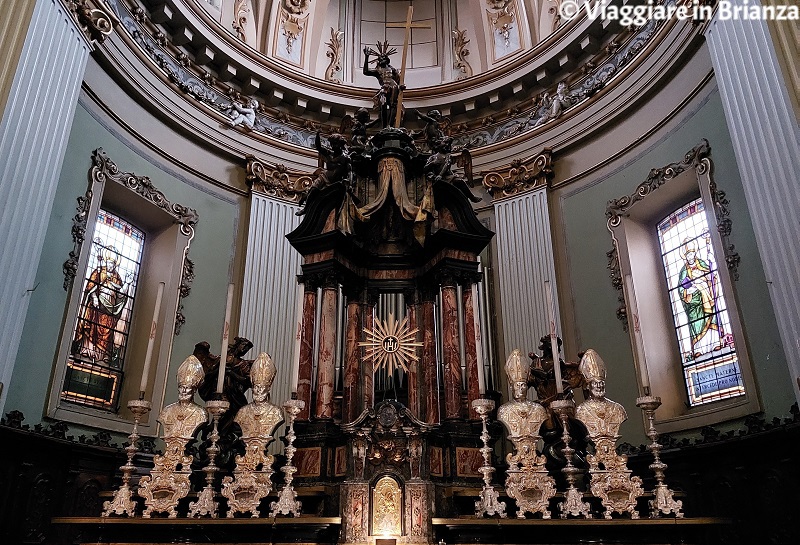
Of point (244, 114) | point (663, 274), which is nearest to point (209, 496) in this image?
point (663, 274)

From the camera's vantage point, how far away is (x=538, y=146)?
970cm

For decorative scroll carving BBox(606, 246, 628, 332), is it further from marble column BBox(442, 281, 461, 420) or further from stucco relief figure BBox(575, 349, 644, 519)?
stucco relief figure BBox(575, 349, 644, 519)

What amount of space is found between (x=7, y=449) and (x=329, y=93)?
7.55 m

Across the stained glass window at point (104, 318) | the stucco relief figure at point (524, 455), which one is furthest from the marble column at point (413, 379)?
the stained glass window at point (104, 318)

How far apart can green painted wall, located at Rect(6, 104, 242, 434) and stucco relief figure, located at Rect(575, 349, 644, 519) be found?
5.33 m

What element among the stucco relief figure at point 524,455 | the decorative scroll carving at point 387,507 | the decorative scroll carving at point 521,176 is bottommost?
the decorative scroll carving at point 387,507

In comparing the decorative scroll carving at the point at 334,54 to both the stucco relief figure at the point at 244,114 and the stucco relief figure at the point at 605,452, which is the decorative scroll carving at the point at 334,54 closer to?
the stucco relief figure at the point at 244,114

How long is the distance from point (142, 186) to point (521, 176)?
5661 mm

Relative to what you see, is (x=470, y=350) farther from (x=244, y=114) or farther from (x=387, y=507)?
(x=244, y=114)

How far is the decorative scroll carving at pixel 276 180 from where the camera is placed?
9.49m

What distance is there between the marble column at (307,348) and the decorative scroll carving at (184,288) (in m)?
3.03

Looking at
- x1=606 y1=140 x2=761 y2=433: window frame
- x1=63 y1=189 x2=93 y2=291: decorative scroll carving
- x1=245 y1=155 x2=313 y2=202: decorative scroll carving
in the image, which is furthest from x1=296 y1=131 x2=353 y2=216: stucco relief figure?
x1=245 y1=155 x2=313 y2=202: decorative scroll carving

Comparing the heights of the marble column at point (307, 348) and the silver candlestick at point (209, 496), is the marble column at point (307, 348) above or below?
above

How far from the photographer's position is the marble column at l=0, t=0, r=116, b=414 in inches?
211
